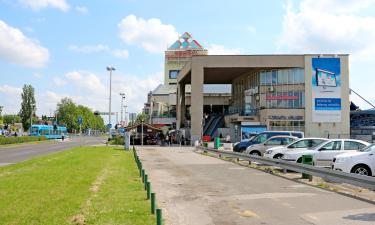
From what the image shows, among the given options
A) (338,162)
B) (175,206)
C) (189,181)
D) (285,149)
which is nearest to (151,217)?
(175,206)

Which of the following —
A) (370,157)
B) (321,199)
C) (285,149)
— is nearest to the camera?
(321,199)

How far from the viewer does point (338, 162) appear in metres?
16.8

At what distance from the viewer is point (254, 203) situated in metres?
11.4

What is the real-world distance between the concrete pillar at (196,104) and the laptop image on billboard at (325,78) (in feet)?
49.7

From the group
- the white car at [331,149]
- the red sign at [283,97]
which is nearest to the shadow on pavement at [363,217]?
the white car at [331,149]

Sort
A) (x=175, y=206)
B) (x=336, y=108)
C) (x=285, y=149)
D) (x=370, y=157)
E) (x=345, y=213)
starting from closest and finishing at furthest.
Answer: (x=345, y=213) → (x=175, y=206) → (x=370, y=157) → (x=285, y=149) → (x=336, y=108)

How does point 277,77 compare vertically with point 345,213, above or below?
above

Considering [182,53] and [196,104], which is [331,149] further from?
[182,53]

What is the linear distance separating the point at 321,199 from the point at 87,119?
16387 cm

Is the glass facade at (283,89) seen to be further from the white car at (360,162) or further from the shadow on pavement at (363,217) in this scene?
the shadow on pavement at (363,217)

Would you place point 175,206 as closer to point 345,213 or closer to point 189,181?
point 345,213

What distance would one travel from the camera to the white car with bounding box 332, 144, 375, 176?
16141mm

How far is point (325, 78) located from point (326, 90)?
155 centimetres

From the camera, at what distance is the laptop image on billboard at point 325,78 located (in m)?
58.7
